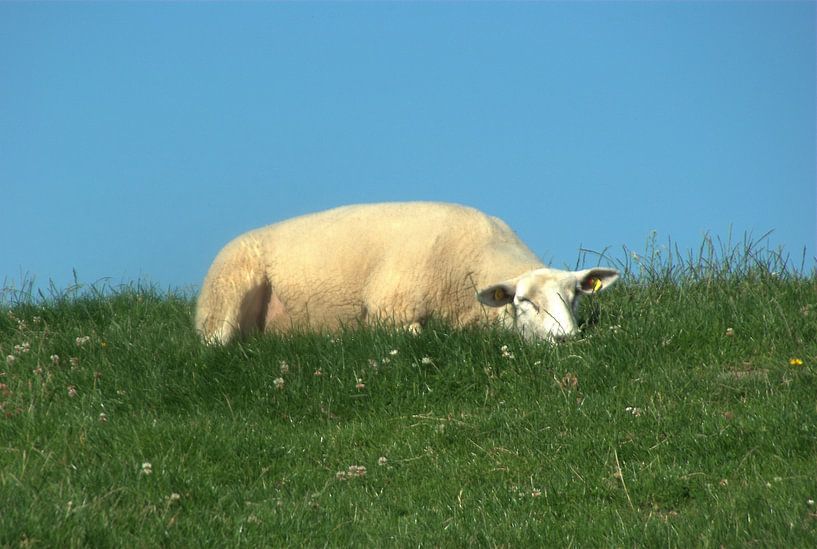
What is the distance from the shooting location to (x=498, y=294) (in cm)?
1060

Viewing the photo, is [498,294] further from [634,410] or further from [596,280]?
[634,410]

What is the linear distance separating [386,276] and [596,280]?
2218 millimetres

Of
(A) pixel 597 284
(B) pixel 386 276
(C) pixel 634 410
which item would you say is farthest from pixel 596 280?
(C) pixel 634 410

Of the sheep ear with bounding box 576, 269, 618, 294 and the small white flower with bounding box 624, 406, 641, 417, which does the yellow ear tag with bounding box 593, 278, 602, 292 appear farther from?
the small white flower with bounding box 624, 406, 641, 417

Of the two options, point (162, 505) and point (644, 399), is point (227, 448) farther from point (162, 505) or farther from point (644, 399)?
point (644, 399)

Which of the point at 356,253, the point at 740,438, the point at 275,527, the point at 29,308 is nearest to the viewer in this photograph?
the point at 275,527

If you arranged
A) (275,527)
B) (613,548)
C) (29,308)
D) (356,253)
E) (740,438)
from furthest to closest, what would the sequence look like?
1. (29,308)
2. (356,253)
3. (740,438)
4. (275,527)
5. (613,548)

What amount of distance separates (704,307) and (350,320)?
152 inches

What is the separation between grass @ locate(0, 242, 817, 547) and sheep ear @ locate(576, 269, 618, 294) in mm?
196

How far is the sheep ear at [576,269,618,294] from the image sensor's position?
1073 cm

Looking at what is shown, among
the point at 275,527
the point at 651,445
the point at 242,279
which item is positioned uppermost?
the point at 242,279

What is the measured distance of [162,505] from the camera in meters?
6.21

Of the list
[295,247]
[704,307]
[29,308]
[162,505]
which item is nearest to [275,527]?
[162,505]

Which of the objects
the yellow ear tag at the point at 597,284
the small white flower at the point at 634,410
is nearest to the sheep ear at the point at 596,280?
the yellow ear tag at the point at 597,284
